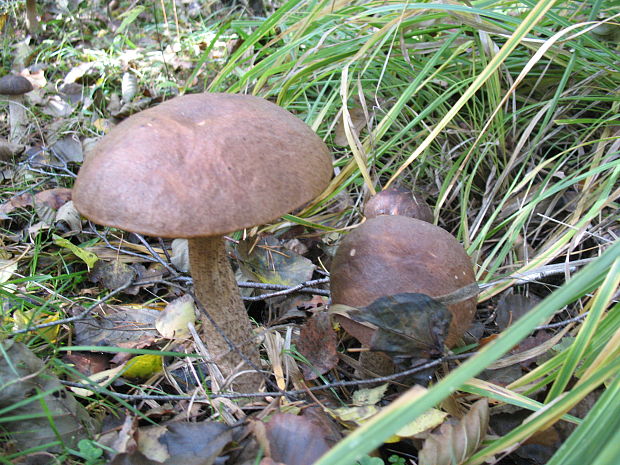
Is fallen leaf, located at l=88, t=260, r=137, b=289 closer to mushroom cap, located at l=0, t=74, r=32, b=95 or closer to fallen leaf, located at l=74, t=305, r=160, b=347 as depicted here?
fallen leaf, located at l=74, t=305, r=160, b=347

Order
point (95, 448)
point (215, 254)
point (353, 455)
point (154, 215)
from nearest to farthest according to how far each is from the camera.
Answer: point (353, 455) < point (154, 215) < point (95, 448) < point (215, 254)

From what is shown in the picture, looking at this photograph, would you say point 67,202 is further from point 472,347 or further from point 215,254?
point 472,347

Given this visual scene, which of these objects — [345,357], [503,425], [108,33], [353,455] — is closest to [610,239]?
[503,425]

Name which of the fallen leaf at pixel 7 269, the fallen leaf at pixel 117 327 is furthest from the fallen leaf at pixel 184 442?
the fallen leaf at pixel 7 269

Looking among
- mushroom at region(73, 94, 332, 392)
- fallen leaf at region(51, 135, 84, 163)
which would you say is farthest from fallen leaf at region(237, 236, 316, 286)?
fallen leaf at region(51, 135, 84, 163)

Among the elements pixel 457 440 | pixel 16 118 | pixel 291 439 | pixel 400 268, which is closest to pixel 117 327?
pixel 291 439
